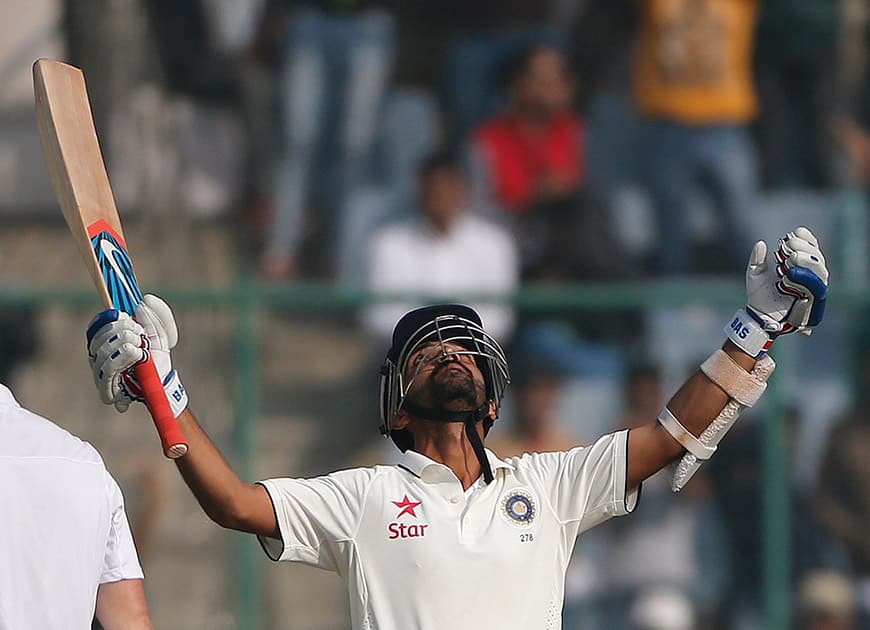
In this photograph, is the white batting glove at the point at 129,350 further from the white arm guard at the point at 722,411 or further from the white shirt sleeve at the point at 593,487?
the white arm guard at the point at 722,411

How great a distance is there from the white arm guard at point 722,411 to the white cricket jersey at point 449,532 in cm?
12

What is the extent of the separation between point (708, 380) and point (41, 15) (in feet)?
16.6

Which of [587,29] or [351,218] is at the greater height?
[587,29]

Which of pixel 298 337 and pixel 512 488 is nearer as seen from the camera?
pixel 512 488

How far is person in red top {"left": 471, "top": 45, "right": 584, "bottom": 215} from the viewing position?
7477mm

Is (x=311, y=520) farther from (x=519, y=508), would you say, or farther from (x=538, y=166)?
(x=538, y=166)

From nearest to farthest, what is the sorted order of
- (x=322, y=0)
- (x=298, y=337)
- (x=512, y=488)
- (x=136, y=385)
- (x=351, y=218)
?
(x=136, y=385) < (x=512, y=488) < (x=298, y=337) < (x=351, y=218) < (x=322, y=0)

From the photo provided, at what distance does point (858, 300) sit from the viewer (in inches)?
257

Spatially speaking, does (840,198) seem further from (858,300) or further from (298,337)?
(298,337)

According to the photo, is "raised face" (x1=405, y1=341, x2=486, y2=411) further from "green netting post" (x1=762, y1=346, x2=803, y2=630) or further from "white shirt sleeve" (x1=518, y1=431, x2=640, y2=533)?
"green netting post" (x1=762, y1=346, x2=803, y2=630)

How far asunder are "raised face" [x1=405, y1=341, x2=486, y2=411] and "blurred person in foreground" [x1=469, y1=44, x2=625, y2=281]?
3463 mm

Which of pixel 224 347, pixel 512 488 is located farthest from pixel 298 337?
pixel 512 488

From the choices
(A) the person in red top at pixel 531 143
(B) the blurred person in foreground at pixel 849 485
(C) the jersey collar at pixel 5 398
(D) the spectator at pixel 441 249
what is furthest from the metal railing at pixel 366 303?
(C) the jersey collar at pixel 5 398

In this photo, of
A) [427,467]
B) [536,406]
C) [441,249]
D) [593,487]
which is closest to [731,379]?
[593,487]
